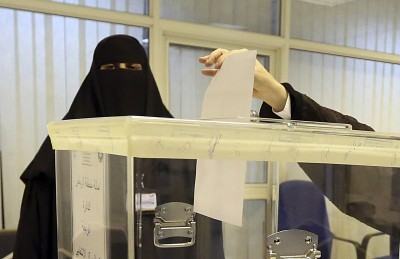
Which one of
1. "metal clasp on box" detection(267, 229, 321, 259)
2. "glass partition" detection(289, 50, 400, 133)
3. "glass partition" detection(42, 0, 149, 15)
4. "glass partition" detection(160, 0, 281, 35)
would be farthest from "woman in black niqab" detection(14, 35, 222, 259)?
"glass partition" detection(289, 50, 400, 133)

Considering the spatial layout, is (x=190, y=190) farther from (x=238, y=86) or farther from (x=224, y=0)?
(x=224, y=0)

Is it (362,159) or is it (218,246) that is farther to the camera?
(218,246)

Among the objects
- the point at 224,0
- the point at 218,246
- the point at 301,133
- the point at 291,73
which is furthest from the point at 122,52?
the point at 291,73

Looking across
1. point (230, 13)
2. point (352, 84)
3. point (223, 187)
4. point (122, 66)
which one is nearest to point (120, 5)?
point (230, 13)

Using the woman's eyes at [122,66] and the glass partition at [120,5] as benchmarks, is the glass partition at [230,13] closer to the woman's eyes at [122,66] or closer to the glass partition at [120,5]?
the glass partition at [120,5]

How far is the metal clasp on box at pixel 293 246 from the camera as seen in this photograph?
0.52 metres

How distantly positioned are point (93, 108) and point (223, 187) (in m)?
0.94

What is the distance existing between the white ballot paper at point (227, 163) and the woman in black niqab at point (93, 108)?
26.8 inches

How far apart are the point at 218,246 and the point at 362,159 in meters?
0.26

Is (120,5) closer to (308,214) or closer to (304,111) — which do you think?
(304,111)

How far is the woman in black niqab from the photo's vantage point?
1148mm

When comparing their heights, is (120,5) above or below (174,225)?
above

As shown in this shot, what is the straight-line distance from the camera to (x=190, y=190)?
53cm

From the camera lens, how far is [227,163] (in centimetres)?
45
